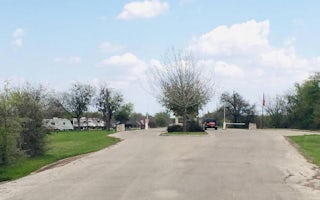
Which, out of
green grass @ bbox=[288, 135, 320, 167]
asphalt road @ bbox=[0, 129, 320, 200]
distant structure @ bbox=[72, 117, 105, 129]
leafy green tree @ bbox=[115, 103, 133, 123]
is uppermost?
leafy green tree @ bbox=[115, 103, 133, 123]

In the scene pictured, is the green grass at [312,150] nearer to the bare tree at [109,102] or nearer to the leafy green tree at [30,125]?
the leafy green tree at [30,125]

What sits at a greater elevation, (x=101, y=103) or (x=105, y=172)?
(x=101, y=103)

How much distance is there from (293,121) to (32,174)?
6500 centimetres

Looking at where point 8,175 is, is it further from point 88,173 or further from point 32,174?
point 88,173

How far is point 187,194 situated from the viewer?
12.4 meters

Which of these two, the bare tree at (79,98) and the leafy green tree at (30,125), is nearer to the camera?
the leafy green tree at (30,125)

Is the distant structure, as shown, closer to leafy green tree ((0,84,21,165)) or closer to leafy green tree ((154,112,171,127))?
leafy green tree ((154,112,171,127))

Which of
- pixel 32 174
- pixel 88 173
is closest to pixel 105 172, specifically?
pixel 88 173

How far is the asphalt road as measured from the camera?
41.3 ft

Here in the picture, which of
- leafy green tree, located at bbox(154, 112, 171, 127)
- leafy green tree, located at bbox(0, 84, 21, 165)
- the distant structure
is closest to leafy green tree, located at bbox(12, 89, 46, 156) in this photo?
leafy green tree, located at bbox(0, 84, 21, 165)

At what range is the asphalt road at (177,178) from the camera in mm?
12586

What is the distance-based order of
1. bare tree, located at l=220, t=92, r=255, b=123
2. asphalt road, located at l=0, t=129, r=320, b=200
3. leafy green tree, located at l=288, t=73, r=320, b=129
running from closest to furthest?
1. asphalt road, located at l=0, t=129, r=320, b=200
2. leafy green tree, located at l=288, t=73, r=320, b=129
3. bare tree, located at l=220, t=92, r=255, b=123

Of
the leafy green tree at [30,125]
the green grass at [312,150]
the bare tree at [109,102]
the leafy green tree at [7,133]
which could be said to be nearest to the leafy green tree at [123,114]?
the bare tree at [109,102]

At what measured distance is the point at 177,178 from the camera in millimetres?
15414
